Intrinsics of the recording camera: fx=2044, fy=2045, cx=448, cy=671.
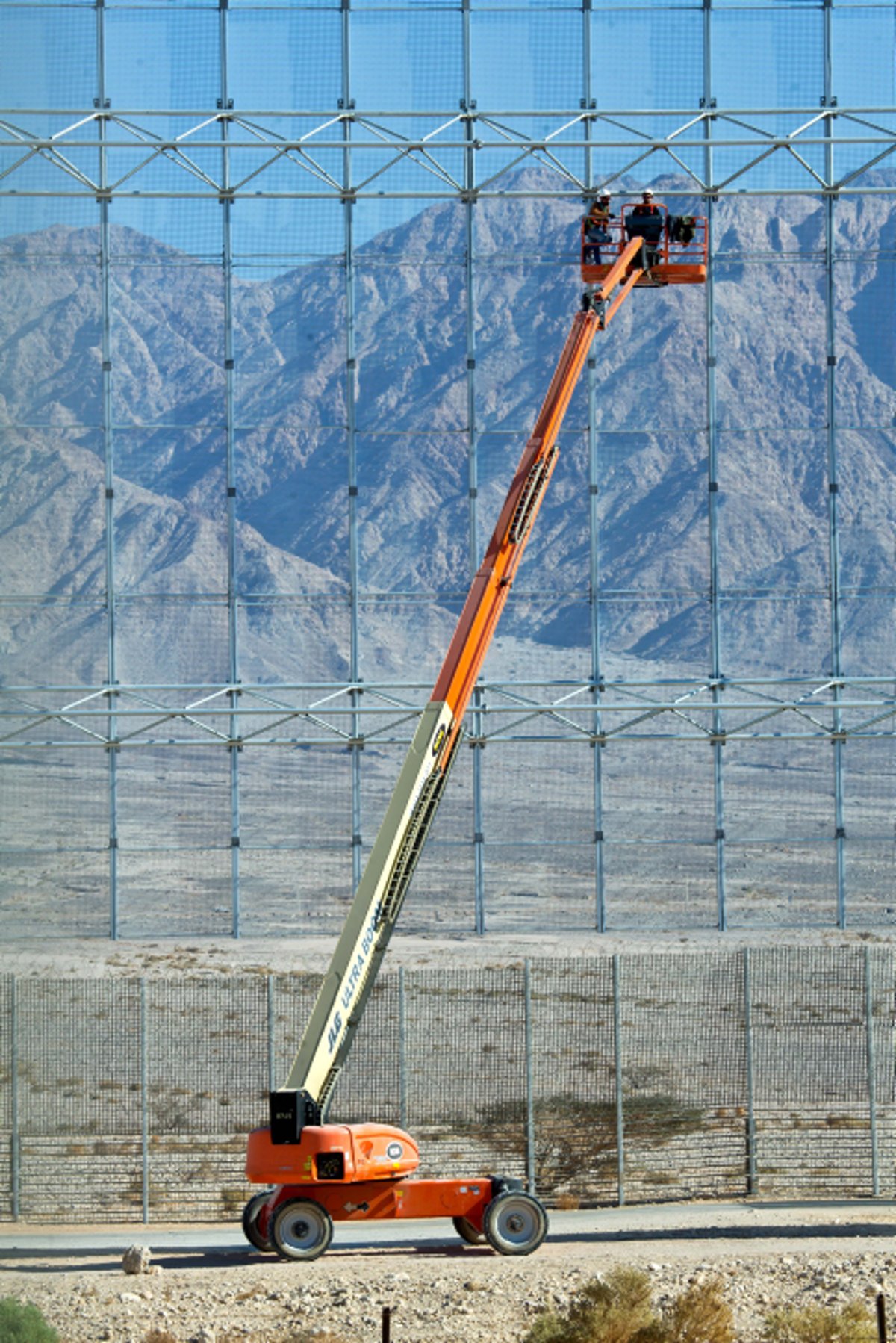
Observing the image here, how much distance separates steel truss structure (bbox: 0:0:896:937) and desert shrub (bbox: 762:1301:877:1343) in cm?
1137

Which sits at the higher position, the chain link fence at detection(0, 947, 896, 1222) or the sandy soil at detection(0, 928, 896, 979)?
the sandy soil at detection(0, 928, 896, 979)

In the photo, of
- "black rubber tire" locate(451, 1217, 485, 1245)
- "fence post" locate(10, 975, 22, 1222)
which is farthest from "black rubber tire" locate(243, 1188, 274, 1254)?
"fence post" locate(10, 975, 22, 1222)

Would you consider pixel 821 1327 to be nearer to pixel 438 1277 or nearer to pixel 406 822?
pixel 438 1277

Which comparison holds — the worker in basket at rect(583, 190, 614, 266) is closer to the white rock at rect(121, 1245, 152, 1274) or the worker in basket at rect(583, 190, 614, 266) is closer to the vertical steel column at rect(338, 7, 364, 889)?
the vertical steel column at rect(338, 7, 364, 889)

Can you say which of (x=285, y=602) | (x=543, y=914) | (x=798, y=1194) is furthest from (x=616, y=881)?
(x=798, y=1194)

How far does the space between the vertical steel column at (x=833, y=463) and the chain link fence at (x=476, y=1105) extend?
372 cm

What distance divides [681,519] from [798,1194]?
50.0 feet

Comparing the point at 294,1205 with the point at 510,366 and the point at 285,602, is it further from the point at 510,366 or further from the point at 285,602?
the point at 510,366

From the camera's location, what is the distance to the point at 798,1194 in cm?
1738

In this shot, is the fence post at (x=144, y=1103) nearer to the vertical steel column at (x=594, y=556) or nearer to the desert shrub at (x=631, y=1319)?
the desert shrub at (x=631, y=1319)

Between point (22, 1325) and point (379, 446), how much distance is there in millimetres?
15386

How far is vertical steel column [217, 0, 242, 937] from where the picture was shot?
23875mm

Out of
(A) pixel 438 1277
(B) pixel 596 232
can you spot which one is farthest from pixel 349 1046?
(B) pixel 596 232

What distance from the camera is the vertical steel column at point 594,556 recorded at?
2409cm
